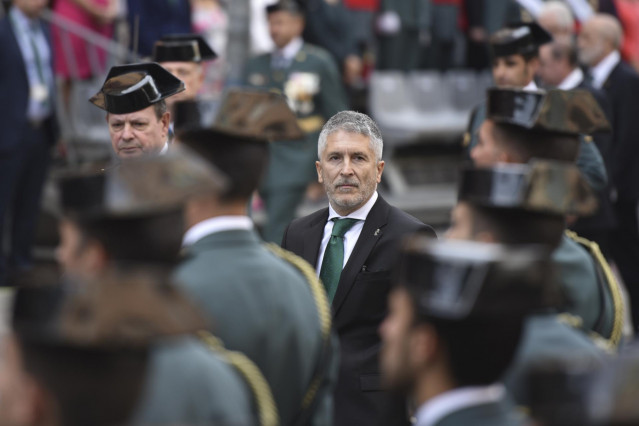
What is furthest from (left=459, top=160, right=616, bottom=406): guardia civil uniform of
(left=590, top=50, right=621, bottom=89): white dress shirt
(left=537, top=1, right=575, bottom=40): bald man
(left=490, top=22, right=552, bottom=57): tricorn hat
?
(left=590, top=50, right=621, bottom=89): white dress shirt

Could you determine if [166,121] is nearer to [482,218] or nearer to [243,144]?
[243,144]

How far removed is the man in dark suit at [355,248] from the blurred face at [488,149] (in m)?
0.73

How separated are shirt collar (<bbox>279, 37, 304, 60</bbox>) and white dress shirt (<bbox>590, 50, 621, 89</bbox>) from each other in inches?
87.1

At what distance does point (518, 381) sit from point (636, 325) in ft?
17.6

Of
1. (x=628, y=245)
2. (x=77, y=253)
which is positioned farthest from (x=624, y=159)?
(x=77, y=253)

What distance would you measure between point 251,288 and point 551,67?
4823mm

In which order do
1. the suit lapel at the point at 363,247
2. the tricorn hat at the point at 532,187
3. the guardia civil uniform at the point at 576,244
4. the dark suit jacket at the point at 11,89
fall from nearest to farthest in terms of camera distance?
the tricorn hat at the point at 532,187, the guardia civil uniform at the point at 576,244, the suit lapel at the point at 363,247, the dark suit jacket at the point at 11,89

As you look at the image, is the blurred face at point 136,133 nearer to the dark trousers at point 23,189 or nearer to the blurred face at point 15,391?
the blurred face at point 15,391

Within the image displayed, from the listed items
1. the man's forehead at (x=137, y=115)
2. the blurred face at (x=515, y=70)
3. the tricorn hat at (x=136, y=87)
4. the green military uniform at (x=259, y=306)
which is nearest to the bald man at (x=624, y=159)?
the blurred face at (x=515, y=70)

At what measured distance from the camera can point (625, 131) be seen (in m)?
8.45

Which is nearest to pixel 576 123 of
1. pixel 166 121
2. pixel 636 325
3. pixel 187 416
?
pixel 166 121

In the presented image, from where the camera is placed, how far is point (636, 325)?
8281 mm

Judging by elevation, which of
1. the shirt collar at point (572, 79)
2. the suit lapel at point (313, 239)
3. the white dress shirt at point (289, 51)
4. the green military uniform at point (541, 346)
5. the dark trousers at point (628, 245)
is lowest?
the dark trousers at point (628, 245)

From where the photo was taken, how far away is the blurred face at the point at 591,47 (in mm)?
8797
